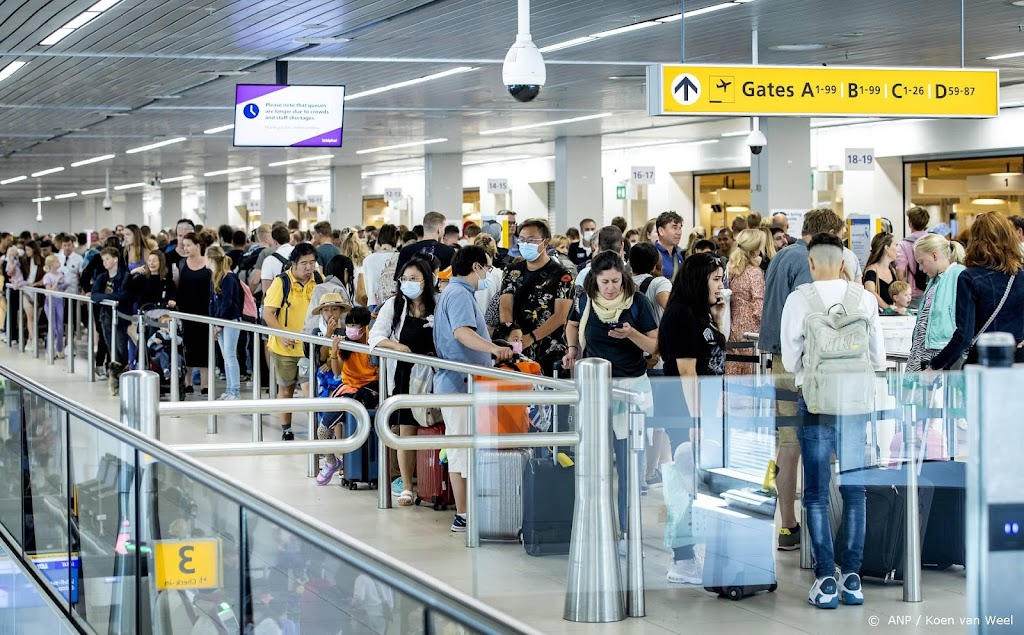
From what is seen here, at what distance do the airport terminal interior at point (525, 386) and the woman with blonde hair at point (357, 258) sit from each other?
0.03 metres

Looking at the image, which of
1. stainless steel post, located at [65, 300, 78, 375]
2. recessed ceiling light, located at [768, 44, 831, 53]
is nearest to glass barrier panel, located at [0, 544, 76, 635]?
stainless steel post, located at [65, 300, 78, 375]

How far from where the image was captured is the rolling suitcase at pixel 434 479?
287 inches

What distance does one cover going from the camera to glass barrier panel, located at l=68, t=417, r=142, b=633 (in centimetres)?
459

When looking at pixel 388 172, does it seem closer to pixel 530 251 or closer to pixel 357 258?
pixel 357 258

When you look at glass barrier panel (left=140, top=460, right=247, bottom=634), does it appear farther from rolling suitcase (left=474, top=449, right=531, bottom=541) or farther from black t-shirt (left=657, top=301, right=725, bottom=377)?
black t-shirt (left=657, top=301, right=725, bottom=377)

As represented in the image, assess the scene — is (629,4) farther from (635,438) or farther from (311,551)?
(311,551)

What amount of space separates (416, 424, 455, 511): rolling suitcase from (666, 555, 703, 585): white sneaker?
2087 millimetres

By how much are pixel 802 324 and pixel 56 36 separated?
1019 cm

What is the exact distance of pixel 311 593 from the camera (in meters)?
2.95

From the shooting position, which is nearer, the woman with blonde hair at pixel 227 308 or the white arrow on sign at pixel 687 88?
the white arrow on sign at pixel 687 88

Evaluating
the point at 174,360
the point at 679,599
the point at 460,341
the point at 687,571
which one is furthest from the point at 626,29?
the point at 679,599

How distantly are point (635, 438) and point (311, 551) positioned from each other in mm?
2696

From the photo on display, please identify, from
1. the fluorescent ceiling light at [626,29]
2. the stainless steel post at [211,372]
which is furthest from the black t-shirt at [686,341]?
the fluorescent ceiling light at [626,29]

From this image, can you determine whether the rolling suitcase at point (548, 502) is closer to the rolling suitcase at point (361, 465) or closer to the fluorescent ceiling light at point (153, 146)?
the rolling suitcase at point (361, 465)
